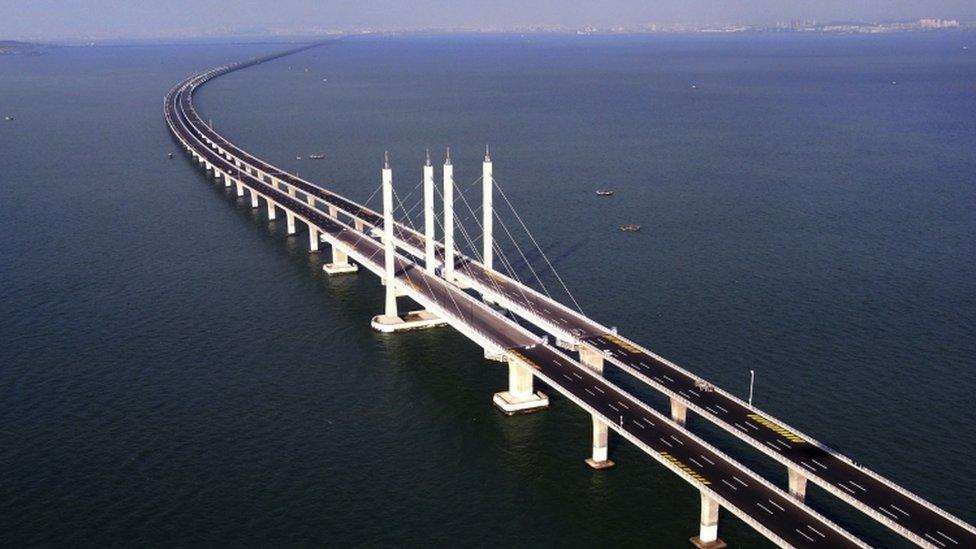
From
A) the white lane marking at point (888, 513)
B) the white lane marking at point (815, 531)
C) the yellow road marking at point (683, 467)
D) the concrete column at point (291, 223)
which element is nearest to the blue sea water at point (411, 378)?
the concrete column at point (291, 223)

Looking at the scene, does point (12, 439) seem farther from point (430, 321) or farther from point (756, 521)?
point (756, 521)

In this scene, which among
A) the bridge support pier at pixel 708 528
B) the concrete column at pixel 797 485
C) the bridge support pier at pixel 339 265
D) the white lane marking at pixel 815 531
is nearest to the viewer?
the white lane marking at pixel 815 531

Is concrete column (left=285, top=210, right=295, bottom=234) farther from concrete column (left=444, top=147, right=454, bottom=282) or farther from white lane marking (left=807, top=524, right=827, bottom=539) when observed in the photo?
white lane marking (left=807, top=524, right=827, bottom=539)

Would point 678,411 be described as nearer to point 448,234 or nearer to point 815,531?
point 815,531

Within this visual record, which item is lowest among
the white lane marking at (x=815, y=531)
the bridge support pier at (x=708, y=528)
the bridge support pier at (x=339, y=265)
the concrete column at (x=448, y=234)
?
the bridge support pier at (x=708, y=528)

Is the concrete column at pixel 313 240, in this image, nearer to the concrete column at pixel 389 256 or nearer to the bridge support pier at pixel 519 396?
the concrete column at pixel 389 256

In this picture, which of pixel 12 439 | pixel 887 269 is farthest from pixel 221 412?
pixel 887 269

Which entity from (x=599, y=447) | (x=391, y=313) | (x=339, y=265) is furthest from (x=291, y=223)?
(x=599, y=447)
